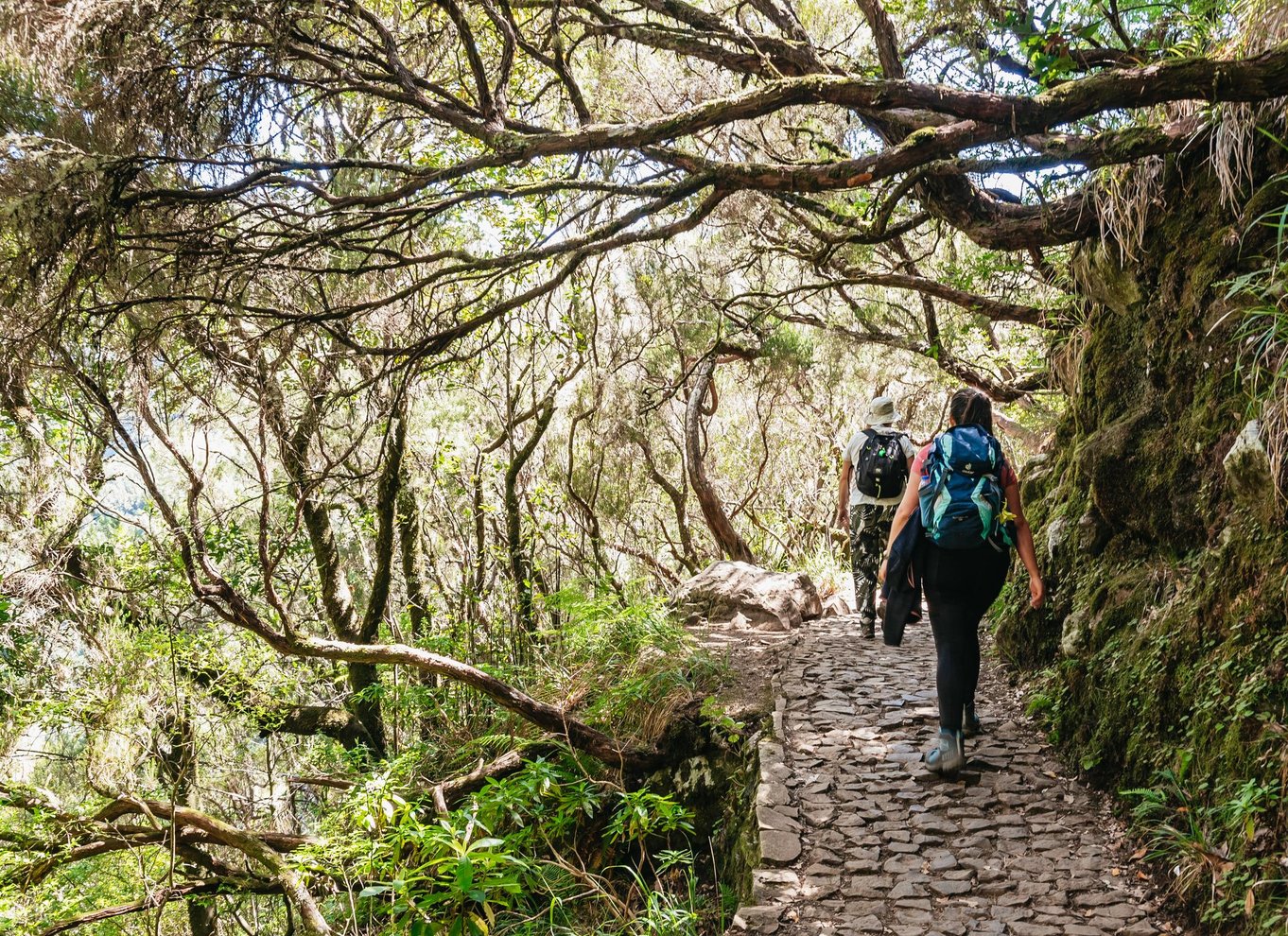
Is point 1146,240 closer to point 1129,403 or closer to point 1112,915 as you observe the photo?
point 1129,403

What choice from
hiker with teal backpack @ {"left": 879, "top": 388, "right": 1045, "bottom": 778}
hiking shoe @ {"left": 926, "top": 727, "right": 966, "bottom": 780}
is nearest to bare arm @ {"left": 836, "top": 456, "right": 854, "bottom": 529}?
hiker with teal backpack @ {"left": 879, "top": 388, "right": 1045, "bottom": 778}

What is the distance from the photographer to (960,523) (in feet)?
15.7

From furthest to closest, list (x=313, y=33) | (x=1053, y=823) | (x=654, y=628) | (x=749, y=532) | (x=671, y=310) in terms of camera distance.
Result: (x=749, y=532) < (x=671, y=310) < (x=654, y=628) < (x=313, y=33) < (x=1053, y=823)

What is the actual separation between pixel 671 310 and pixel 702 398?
1.34 m

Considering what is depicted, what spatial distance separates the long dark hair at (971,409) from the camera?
5.08 m

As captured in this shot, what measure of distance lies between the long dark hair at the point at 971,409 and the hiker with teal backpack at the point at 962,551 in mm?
101

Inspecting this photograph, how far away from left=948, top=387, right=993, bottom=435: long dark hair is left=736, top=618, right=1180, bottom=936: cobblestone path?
6.56ft

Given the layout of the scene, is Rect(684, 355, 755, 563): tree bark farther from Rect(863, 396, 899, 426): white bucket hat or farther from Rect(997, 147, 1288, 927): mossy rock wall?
Rect(997, 147, 1288, 927): mossy rock wall

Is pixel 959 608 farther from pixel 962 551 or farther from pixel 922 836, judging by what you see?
pixel 922 836

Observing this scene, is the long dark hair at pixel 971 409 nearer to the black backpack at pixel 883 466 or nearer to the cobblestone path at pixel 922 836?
the cobblestone path at pixel 922 836

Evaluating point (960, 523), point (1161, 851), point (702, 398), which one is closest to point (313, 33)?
point (960, 523)

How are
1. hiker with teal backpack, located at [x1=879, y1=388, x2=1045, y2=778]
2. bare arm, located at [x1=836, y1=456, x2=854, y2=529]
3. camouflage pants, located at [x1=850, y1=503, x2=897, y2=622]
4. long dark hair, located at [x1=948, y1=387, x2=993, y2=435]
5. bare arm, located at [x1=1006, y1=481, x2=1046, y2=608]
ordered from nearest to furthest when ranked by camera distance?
1. hiker with teal backpack, located at [x1=879, y1=388, x2=1045, y2=778]
2. bare arm, located at [x1=1006, y1=481, x2=1046, y2=608]
3. long dark hair, located at [x1=948, y1=387, x2=993, y2=435]
4. camouflage pants, located at [x1=850, y1=503, x2=897, y2=622]
5. bare arm, located at [x1=836, y1=456, x2=854, y2=529]

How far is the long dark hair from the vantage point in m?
5.08

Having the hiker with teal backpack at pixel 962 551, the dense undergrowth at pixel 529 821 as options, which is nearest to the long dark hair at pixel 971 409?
the hiker with teal backpack at pixel 962 551
